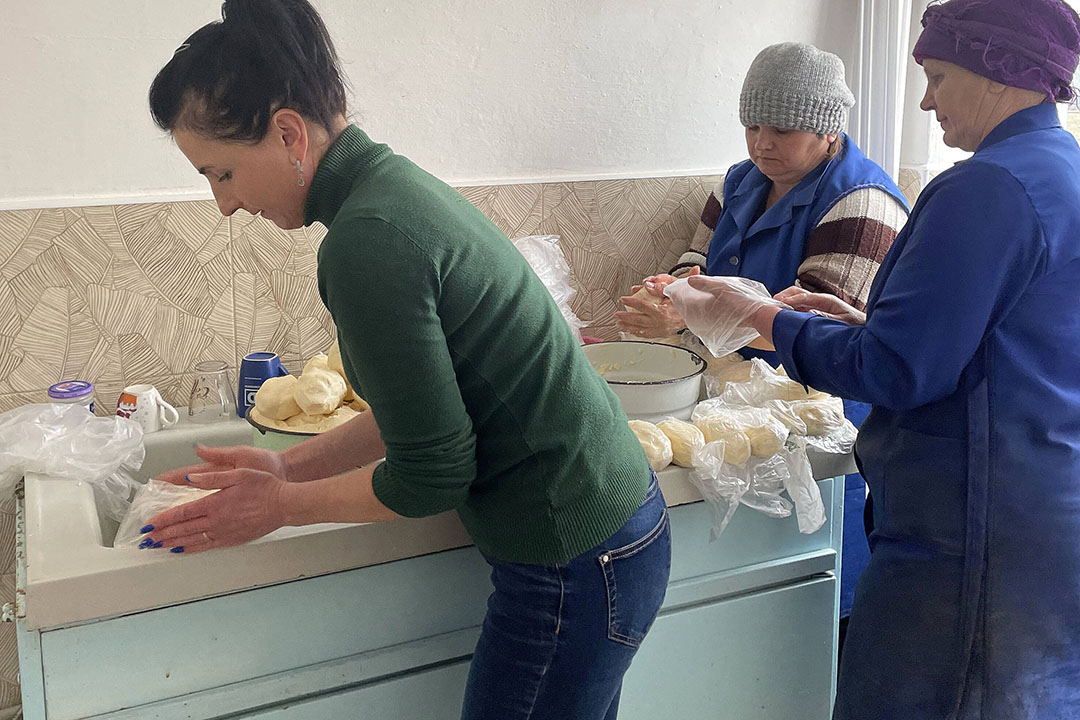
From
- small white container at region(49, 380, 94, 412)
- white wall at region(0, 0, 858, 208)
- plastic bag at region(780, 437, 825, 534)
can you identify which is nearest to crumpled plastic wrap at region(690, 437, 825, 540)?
plastic bag at region(780, 437, 825, 534)

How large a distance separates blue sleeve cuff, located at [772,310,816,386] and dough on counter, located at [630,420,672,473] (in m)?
0.22

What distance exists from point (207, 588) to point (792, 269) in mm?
1189

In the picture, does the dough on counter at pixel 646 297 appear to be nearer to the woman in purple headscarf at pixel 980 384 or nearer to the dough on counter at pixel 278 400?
the woman in purple headscarf at pixel 980 384

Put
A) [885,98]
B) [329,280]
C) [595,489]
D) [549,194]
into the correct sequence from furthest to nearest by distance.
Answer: [885,98], [549,194], [595,489], [329,280]

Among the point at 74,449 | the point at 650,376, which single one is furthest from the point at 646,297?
the point at 74,449

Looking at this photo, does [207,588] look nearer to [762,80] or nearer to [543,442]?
[543,442]

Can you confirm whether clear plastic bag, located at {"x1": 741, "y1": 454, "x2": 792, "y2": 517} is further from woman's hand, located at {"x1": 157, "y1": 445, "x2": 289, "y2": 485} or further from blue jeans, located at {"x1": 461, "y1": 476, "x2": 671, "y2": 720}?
woman's hand, located at {"x1": 157, "y1": 445, "x2": 289, "y2": 485}

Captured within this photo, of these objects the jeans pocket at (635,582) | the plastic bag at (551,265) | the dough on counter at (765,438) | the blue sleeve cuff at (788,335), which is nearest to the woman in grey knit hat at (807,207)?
the plastic bag at (551,265)

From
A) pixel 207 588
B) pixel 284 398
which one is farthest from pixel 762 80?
pixel 207 588

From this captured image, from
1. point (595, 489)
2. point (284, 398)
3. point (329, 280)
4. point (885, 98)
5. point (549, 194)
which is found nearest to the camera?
point (329, 280)

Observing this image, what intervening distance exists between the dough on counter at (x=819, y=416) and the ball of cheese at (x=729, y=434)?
0.41ft

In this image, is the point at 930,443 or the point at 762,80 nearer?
the point at 930,443

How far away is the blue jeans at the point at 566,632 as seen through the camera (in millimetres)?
970

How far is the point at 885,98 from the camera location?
2.09m
